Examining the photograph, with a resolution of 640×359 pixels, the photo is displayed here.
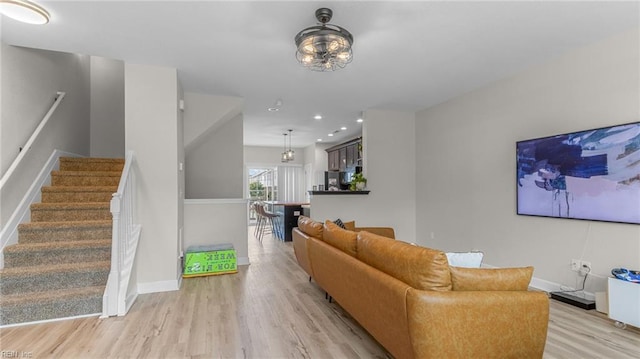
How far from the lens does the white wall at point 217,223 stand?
4727 mm

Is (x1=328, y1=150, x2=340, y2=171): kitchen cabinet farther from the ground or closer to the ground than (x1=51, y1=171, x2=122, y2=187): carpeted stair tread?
farther from the ground

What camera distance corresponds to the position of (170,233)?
3816 millimetres

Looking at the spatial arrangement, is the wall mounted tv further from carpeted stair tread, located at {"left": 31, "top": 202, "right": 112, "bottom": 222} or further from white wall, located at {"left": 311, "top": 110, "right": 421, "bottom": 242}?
carpeted stair tread, located at {"left": 31, "top": 202, "right": 112, "bottom": 222}

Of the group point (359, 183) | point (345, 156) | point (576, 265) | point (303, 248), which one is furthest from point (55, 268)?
point (345, 156)

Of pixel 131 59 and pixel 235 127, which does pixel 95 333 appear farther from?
pixel 235 127

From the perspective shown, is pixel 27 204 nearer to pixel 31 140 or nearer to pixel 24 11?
pixel 31 140

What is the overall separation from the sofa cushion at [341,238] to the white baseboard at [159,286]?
6.34 ft

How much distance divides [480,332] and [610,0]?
107 inches

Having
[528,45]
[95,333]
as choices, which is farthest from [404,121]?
[95,333]

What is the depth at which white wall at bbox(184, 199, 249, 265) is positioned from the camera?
4727 mm

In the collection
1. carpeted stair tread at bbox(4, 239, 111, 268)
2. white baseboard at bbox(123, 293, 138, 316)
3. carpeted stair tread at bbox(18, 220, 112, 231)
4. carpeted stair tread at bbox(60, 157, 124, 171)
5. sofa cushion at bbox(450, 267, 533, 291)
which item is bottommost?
white baseboard at bbox(123, 293, 138, 316)

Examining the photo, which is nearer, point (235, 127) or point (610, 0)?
point (610, 0)

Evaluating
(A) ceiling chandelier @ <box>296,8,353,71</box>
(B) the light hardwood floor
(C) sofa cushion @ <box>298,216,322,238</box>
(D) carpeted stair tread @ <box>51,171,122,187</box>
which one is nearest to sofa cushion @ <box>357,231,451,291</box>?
(B) the light hardwood floor

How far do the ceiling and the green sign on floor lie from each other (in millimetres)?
2310
